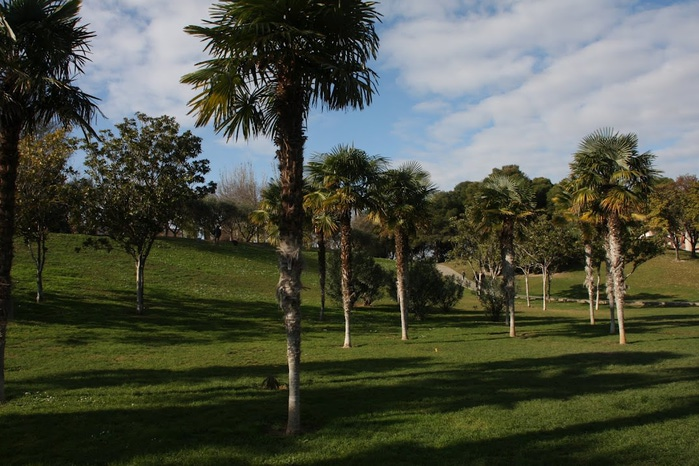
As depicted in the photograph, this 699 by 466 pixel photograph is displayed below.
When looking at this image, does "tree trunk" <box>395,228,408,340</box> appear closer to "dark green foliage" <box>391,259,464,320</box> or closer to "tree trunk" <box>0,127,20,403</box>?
"dark green foliage" <box>391,259,464,320</box>

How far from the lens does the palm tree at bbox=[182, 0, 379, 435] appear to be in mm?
7547

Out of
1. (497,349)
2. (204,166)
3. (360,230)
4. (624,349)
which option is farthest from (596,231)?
(360,230)

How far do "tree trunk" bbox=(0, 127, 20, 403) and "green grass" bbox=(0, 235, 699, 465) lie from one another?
5.72 feet

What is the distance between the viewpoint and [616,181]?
19438 millimetres

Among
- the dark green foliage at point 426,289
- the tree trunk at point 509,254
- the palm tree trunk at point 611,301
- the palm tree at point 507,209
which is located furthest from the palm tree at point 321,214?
the palm tree trunk at point 611,301

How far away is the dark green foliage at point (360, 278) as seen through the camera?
32000 mm

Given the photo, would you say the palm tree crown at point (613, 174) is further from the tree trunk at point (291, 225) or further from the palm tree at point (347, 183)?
the tree trunk at point (291, 225)

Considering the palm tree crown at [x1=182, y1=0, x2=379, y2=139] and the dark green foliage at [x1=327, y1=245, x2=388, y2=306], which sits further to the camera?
the dark green foliage at [x1=327, y1=245, x2=388, y2=306]

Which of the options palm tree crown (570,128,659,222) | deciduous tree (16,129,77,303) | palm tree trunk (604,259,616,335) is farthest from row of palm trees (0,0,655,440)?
palm tree trunk (604,259,616,335)

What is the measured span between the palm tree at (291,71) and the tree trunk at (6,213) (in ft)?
12.6

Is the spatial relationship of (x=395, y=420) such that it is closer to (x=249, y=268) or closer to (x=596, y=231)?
(x=596, y=231)

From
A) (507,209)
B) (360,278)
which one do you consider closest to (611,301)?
(507,209)

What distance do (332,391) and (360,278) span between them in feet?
71.7

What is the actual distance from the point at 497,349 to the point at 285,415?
10.9 metres
